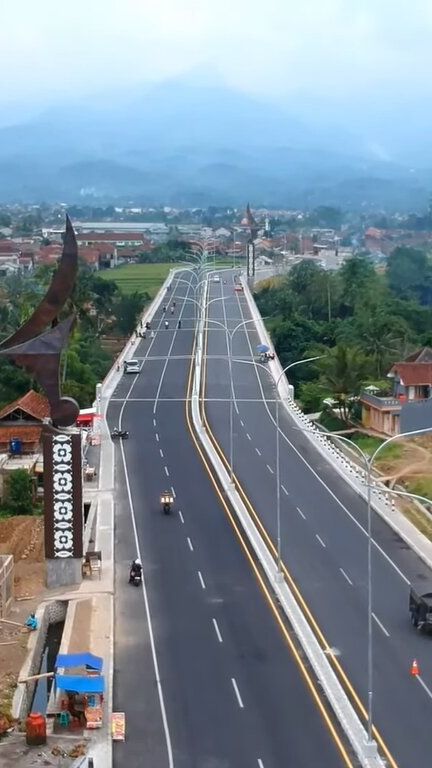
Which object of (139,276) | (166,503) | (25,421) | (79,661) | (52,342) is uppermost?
(52,342)

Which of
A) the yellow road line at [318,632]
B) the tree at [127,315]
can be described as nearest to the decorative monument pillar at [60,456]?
the yellow road line at [318,632]

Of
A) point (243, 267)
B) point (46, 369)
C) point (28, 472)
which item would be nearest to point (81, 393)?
point (28, 472)

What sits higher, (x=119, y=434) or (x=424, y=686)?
(x=424, y=686)

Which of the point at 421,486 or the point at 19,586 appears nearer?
the point at 19,586

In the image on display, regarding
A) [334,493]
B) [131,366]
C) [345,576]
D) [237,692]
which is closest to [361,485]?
[334,493]

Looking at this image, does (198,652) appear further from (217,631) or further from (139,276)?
(139,276)

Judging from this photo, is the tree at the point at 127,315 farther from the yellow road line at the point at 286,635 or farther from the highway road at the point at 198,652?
the highway road at the point at 198,652

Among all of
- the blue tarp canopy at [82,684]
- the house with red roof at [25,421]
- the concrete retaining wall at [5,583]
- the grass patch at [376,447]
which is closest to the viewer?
the blue tarp canopy at [82,684]
